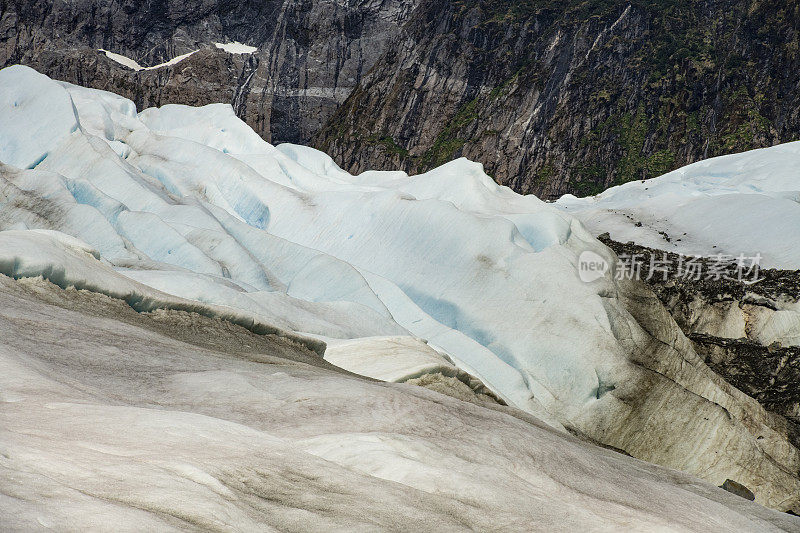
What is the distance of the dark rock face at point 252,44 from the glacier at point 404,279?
73.1 metres

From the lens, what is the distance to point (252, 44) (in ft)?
336

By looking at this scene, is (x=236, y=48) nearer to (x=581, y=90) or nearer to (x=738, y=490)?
(x=581, y=90)

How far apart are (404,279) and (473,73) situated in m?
73.3

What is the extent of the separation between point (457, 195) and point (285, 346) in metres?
14.6

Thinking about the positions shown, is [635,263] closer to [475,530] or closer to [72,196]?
[72,196]

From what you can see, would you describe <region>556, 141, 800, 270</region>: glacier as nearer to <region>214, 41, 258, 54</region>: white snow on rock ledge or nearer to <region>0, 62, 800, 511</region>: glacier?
<region>0, 62, 800, 511</region>: glacier

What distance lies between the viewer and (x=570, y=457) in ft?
21.4

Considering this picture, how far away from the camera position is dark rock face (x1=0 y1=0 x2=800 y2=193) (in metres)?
78.8

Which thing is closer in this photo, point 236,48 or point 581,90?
point 581,90

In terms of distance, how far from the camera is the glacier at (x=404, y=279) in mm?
13492

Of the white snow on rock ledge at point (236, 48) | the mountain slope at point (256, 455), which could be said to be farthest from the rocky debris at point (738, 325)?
the white snow on rock ledge at point (236, 48)

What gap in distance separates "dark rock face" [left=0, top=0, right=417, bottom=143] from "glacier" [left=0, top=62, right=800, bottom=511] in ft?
240

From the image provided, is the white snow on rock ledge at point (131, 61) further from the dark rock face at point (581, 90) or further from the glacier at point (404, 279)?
the glacier at point (404, 279)

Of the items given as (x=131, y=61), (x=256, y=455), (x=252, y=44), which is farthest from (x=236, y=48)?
(x=256, y=455)
